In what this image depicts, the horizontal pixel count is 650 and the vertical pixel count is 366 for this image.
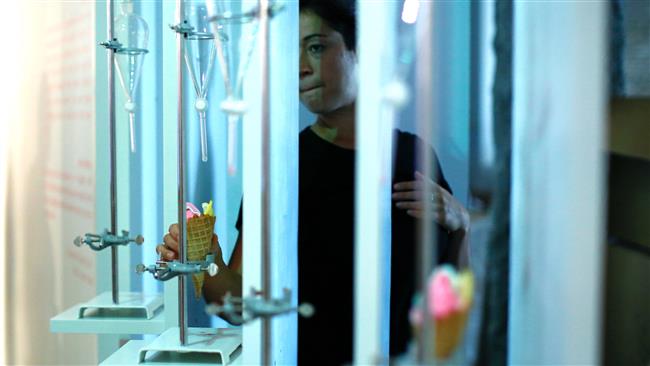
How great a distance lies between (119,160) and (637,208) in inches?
41.3

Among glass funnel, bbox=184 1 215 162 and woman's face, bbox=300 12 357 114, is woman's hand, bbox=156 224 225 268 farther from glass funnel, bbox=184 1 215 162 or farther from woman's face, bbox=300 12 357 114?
woman's face, bbox=300 12 357 114

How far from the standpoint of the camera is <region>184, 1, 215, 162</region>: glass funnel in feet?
4.24

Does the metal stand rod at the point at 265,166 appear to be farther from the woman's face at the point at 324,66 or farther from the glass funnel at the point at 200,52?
the woman's face at the point at 324,66

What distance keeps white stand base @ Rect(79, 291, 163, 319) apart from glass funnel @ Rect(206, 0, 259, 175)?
0.62m

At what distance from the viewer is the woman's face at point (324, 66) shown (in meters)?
1.44

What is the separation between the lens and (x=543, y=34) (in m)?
0.80

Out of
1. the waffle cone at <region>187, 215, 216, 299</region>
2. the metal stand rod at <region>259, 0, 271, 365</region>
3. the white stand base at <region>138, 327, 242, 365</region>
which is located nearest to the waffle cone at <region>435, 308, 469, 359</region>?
the metal stand rod at <region>259, 0, 271, 365</region>

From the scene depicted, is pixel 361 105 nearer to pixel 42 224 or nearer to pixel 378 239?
pixel 378 239

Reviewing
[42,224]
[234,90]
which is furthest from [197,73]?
[42,224]

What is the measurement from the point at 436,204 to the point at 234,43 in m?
0.43

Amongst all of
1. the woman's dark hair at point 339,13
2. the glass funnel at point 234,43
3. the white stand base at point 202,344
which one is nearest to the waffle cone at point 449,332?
the glass funnel at point 234,43

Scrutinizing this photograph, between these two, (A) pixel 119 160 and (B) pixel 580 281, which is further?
(A) pixel 119 160

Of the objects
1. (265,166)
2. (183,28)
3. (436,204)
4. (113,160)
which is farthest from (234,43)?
(113,160)

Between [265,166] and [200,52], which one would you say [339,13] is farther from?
[265,166]
